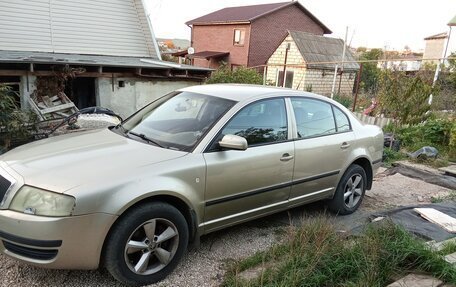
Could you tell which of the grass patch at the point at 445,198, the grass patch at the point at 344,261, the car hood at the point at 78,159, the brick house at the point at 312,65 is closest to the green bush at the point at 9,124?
the car hood at the point at 78,159

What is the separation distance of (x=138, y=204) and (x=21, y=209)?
802mm

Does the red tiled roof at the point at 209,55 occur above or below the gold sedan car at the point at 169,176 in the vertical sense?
above

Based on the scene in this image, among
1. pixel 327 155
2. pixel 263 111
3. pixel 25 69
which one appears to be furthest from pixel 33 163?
pixel 25 69

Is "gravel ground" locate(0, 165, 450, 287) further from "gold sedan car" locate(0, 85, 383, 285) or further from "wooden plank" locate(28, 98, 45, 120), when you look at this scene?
"wooden plank" locate(28, 98, 45, 120)

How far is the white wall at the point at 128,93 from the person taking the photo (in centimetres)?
1058

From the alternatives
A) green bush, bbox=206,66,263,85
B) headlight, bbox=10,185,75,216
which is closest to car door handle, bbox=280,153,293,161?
headlight, bbox=10,185,75,216

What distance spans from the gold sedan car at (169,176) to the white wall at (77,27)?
30.4ft

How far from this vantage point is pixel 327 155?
432cm

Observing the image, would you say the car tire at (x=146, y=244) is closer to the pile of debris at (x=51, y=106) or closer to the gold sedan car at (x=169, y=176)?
the gold sedan car at (x=169, y=176)

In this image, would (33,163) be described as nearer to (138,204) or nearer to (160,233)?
(138,204)

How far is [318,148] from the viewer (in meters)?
4.20

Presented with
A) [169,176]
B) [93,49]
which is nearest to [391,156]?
[169,176]

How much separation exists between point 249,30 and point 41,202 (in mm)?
27149

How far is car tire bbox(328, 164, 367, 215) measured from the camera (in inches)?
184
